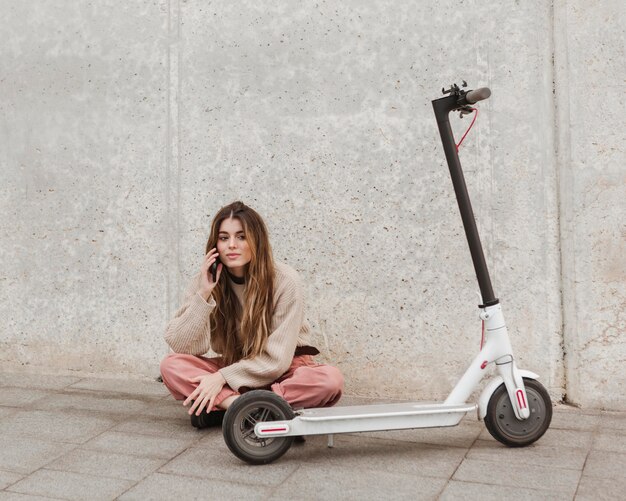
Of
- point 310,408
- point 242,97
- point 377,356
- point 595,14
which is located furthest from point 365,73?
point 310,408

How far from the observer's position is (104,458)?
122 inches

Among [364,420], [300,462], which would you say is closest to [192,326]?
[300,462]

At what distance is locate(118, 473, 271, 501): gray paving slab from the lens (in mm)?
2689

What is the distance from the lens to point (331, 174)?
4.05 m

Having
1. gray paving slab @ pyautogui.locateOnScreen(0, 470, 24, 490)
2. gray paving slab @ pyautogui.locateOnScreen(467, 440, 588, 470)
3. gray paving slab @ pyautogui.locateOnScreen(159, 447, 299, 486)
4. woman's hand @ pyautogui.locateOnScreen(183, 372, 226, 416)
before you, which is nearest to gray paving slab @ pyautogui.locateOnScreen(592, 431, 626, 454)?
gray paving slab @ pyautogui.locateOnScreen(467, 440, 588, 470)

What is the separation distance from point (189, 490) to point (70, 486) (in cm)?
44

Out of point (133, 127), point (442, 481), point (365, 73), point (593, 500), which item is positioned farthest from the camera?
point (133, 127)

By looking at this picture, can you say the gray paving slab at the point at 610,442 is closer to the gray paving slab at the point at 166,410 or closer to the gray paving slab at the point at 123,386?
the gray paving slab at the point at 166,410

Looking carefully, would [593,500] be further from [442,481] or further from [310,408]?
[310,408]

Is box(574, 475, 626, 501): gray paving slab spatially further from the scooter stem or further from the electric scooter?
the scooter stem

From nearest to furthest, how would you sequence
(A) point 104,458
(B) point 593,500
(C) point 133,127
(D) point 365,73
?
(B) point 593,500
(A) point 104,458
(D) point 365,73
(C) point 133,127

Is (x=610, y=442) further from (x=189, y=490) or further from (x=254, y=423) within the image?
(x=189, y=490)

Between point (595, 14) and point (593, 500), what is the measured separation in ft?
7.52

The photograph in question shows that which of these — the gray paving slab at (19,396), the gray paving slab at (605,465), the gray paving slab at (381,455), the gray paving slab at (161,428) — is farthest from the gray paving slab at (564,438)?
the gray paving slab at (19,396)
